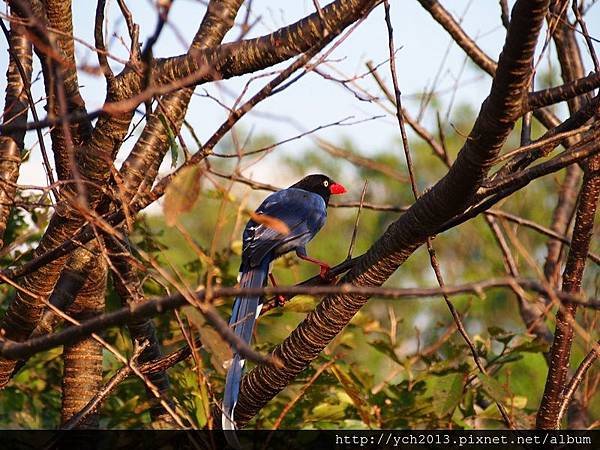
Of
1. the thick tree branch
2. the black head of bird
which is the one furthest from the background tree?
the black head of bird

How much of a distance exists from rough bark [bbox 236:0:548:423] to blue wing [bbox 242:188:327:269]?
140 cm

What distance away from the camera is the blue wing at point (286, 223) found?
15.0ft

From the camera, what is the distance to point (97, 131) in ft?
10.5

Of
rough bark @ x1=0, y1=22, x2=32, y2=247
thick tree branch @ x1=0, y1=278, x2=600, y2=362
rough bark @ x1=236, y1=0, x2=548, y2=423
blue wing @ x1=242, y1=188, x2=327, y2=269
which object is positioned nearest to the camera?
thick tree branch @ x1=0, y1=278, x2=600, y2=362

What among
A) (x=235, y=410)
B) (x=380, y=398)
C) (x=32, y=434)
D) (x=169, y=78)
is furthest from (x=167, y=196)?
(x=380, y=398)

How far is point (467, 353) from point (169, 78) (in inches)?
88.8

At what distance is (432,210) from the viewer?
2621 mm

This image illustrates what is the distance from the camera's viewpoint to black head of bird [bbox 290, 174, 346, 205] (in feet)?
21.1

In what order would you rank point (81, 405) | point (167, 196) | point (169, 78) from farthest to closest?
point (81, 405), point (169, 78), point (167, 196)

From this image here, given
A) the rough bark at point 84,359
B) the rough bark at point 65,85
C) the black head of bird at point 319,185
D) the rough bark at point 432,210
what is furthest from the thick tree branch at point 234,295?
the black head of bird at point 319,185

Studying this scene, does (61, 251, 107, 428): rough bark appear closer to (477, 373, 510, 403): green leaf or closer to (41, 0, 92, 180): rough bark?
(41, 0, 92, 180): rough bark

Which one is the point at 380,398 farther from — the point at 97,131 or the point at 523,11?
the point at 523,11

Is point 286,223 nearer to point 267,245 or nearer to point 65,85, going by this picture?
point 267,245

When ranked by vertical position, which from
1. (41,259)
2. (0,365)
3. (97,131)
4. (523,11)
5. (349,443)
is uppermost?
(97,131)
